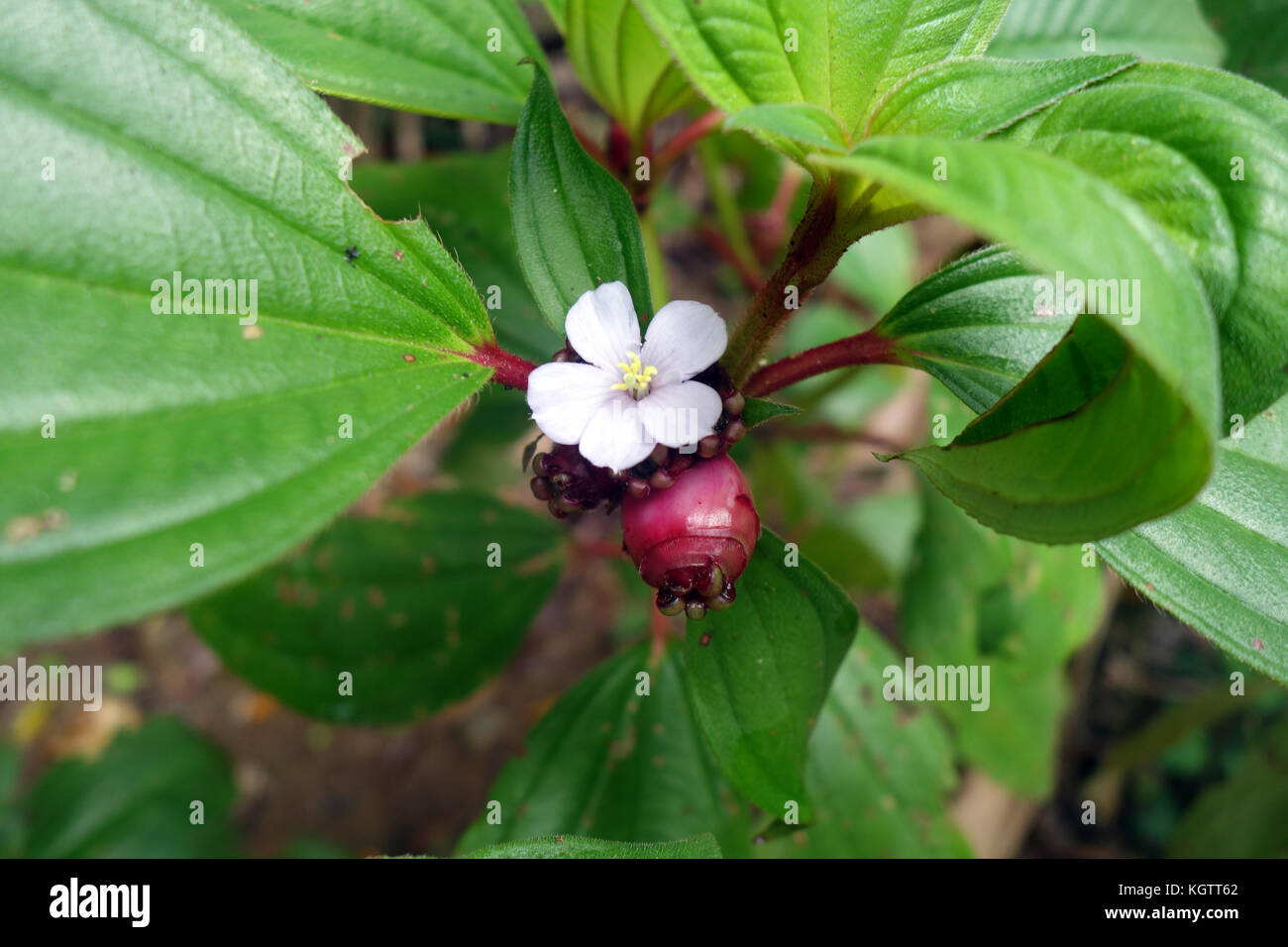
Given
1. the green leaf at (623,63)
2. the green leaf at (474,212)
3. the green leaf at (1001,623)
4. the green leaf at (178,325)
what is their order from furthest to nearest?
the green leaf at (1001,623)
the green leaf at (474,212)
the green leaf at (623,63)
the green leaf at (178,325)

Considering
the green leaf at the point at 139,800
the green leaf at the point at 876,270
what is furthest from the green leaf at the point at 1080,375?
the green leaf at the point at 139,800

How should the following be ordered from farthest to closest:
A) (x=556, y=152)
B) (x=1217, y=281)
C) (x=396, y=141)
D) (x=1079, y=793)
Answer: (x=396, y=141), (x=1079, y=793), (x=556, y=152), (x=1217, y=281)

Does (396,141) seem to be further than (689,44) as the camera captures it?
Yes

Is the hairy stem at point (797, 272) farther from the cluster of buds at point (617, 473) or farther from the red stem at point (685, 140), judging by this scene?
the red stem at point (685, 140)

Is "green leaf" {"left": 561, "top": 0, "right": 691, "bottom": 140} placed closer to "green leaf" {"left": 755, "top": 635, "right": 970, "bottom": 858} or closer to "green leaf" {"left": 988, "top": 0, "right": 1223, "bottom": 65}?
"green leaf" {"left": 988, "top": 0, "right": 1223, "bottom": 65}

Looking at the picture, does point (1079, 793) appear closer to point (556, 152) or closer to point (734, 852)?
point (734, 852)

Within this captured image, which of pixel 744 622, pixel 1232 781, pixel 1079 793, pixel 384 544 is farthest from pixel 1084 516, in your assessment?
pixel 1079 793

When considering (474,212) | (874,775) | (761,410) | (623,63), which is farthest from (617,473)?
(874,775)
